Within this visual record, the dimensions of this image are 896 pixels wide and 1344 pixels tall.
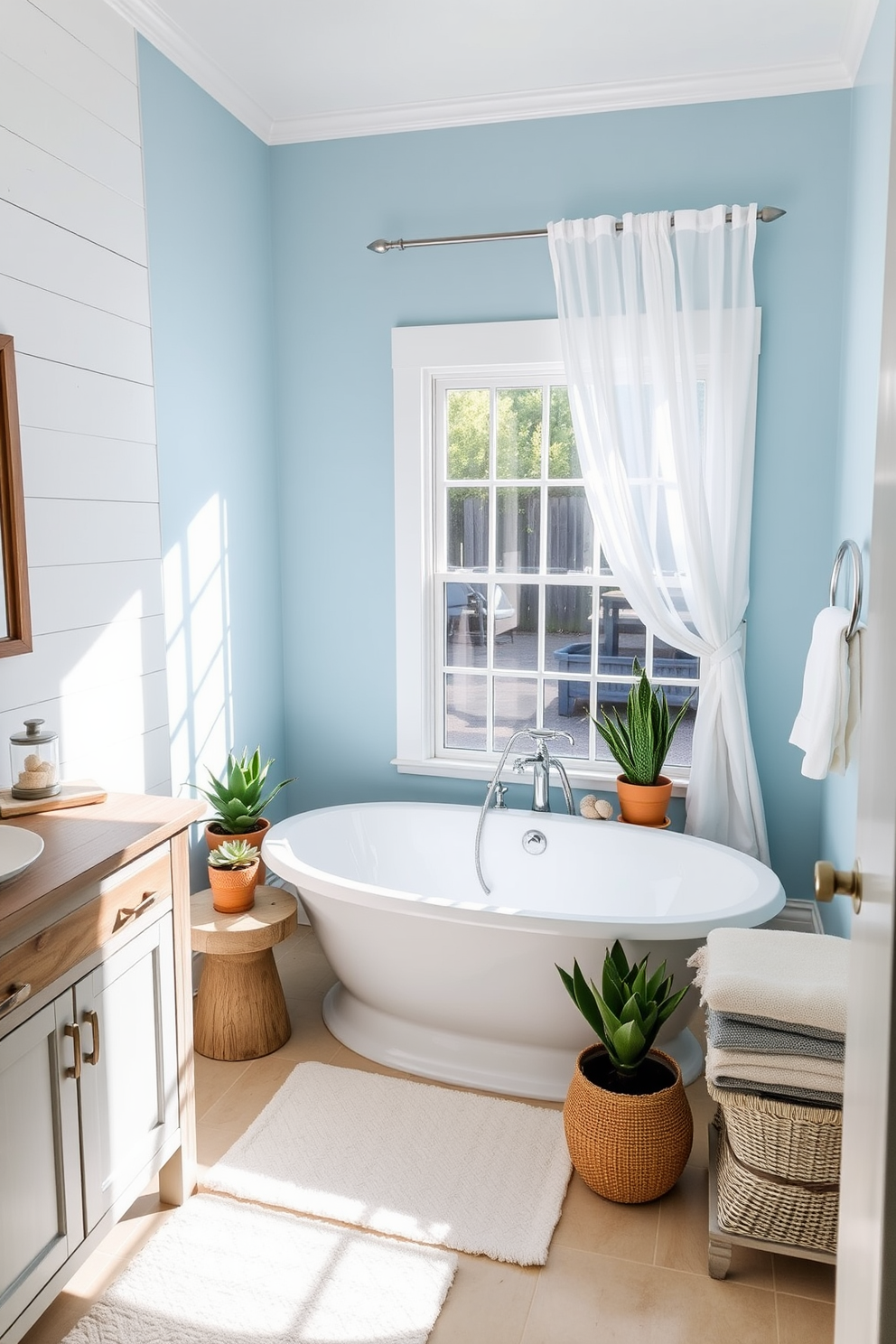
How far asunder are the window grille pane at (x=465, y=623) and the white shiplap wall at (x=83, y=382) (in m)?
1.12

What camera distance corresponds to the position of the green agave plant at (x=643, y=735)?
10.5ft

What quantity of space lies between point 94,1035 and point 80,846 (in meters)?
0.34

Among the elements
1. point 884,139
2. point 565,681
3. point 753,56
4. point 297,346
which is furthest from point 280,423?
point 884,139

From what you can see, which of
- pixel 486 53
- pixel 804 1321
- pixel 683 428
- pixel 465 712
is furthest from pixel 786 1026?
pixel 486 53

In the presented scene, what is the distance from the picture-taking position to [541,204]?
3.24m

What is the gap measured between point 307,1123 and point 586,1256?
79 centimetres

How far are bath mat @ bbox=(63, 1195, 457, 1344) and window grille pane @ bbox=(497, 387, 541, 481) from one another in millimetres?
2397

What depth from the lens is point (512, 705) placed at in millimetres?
3643

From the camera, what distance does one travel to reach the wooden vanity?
161 centimetres

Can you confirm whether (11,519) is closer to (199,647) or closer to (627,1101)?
(199,647)

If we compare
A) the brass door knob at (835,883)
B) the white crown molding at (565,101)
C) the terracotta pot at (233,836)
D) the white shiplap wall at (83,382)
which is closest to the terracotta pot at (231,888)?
the terracotta pot at (233,836)

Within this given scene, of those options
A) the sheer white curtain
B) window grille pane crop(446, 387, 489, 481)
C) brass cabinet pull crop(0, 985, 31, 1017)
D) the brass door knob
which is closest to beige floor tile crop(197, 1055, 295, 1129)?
brass cabinet pull crop(0, 985, 31, 1017)

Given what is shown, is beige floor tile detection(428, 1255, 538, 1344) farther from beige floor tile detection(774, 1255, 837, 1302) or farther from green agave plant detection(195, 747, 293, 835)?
green agave plant detection(195, 747, 293, 835)

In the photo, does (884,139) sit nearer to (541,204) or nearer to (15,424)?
(541,204)
